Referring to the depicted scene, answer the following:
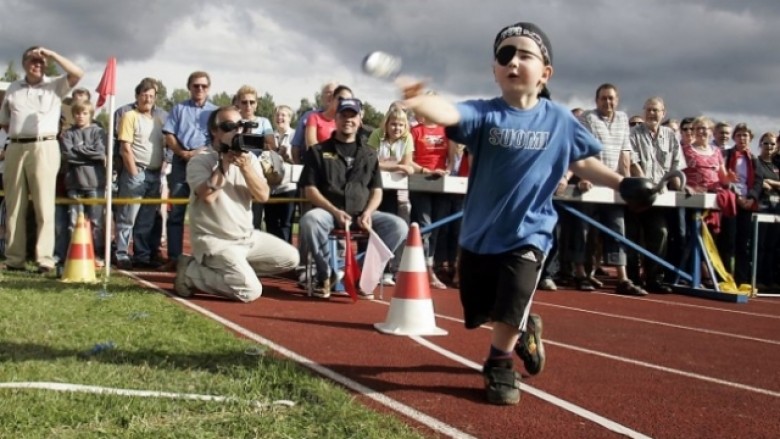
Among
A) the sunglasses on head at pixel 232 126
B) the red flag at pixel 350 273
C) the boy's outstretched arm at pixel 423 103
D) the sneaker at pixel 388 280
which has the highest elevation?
the sunglasses on head at pixel 232 126

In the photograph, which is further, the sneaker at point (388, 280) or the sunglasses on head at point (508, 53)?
the sneaker at point (388, 280)

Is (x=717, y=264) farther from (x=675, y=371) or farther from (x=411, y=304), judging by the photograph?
(x=411, y=304)

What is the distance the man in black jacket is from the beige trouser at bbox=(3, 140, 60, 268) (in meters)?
2.81

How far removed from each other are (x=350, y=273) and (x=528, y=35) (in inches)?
154

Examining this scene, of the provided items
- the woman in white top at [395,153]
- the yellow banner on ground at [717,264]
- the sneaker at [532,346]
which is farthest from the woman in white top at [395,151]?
the sneaker at [532,346]

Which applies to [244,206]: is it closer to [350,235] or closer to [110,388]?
[350,235]

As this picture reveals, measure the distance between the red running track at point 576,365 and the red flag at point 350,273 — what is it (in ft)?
0.48

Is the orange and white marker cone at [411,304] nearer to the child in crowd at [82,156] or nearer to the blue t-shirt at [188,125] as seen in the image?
the blue t-shirt at [188,125]

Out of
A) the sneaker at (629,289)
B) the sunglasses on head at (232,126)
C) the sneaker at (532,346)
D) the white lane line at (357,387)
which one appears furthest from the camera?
the sneaker at (629,289)

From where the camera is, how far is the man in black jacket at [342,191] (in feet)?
25.8

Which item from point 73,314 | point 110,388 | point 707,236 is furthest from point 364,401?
point 707,236

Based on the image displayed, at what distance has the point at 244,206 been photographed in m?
7.50

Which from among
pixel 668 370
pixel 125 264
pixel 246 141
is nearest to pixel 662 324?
pixel 668 370

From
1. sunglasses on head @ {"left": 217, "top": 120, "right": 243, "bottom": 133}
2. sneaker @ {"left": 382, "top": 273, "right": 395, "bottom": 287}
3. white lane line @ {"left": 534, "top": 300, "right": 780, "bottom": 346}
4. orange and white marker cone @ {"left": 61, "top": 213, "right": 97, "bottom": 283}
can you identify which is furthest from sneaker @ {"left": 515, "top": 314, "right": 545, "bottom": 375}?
orange and white marker cone @ {"left": 61, "top": 213, "right": 97, "bottom": 283}
